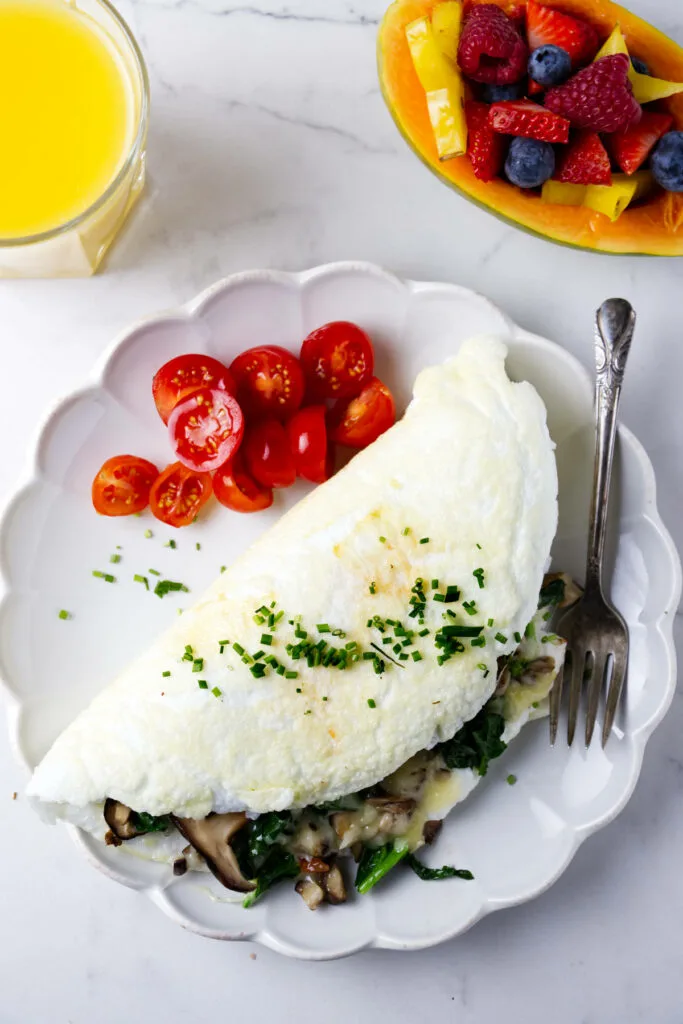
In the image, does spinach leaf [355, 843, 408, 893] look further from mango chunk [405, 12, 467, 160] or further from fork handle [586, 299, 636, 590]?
mango chunk [405, 12, 467, 160]

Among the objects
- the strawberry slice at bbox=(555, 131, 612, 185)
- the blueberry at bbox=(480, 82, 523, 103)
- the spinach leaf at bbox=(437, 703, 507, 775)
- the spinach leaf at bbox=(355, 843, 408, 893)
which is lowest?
the spinach leaf at bbox=(355, 843, 408, 893)

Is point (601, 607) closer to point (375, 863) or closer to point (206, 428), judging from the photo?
point (375, 863)

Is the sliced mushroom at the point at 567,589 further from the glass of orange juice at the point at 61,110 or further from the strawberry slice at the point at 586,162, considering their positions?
the glass of orange juice at the point at 61,110

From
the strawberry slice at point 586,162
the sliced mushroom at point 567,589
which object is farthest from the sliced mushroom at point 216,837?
the strawberry slice at point 586,162

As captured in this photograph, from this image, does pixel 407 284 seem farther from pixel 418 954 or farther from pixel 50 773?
pixel 418 954

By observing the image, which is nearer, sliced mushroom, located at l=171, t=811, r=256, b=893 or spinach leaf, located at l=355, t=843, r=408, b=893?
sliced mushroom, located at l=171, t=811, r=256, b=893

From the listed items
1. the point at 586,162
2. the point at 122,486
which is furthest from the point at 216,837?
the point at 586,162

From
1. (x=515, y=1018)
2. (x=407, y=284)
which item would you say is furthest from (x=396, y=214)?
(x=515, y=1018)

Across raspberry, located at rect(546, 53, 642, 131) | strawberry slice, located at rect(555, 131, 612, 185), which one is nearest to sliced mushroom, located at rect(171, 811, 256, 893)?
strawberry slice, located at rect(555, 131, 612, 185)
